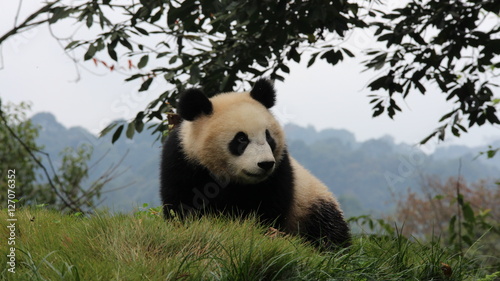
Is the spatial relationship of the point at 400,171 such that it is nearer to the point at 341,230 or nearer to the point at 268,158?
the point at 341,230

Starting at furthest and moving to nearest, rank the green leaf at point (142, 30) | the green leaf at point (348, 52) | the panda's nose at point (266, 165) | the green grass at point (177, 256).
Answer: the green leaf at point (348, 52), the green leaf at point (142, 30), the panda's nose at point (266, 165), the green grass at point (177, 256)

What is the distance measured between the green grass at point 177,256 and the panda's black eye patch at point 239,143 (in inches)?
20.3

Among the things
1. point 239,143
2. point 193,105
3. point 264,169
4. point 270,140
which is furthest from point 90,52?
point 264,169

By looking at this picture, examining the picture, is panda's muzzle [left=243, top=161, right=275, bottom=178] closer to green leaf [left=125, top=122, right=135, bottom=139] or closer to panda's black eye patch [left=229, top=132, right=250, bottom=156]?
panda's black eye patch [left=229, top=132, right=250, bottom=156]

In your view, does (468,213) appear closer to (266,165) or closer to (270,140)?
(270,140)

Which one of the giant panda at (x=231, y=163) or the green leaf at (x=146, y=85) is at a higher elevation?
the green leaf at (x=146, y=85)

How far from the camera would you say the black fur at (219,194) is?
12.9ft

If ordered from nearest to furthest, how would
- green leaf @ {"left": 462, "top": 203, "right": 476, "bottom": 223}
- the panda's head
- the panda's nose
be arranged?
the panda's nose, the panda's head, green leaf @ {"left": 462, "top": 203, "right": 476, "bottom": 223}

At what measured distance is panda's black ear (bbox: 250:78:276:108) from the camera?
4255 mm

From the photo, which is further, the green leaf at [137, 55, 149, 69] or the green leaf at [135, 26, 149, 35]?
the green leaf at [137, 55, 149, 69]

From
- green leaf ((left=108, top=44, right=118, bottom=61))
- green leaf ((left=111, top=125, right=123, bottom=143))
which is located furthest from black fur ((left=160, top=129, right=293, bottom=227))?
green leaf ((left=111, top=125, right=123, bottom=143))

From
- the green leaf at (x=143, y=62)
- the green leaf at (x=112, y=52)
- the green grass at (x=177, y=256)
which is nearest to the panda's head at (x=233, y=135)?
the green grass at (x=177, y=256)

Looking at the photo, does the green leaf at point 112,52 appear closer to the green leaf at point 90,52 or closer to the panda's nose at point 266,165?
the green leaf at point 90,52

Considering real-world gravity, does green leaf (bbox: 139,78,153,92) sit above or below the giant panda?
above
